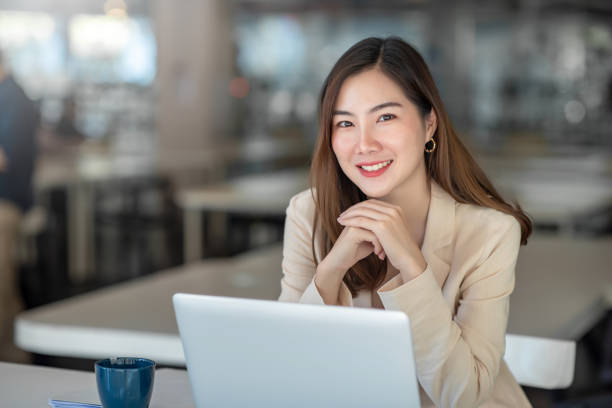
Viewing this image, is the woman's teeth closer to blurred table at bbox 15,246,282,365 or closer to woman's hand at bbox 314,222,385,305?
woman's hand at bbox 314,222,385,305

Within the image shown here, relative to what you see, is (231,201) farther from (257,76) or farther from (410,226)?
(257,76)

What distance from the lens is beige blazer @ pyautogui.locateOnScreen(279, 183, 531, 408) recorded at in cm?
141

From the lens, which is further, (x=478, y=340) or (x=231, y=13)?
(x=231, y=13)

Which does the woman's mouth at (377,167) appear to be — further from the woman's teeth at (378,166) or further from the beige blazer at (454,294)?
the beige blazer at (454,294)

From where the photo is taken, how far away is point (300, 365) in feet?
3.58

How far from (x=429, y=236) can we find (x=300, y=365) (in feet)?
2.08

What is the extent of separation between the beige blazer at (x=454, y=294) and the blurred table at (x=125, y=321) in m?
0.53

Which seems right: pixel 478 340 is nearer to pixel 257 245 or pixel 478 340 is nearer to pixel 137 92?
pixel 257 245

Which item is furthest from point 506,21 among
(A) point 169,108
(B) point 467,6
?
(A) point 169,108

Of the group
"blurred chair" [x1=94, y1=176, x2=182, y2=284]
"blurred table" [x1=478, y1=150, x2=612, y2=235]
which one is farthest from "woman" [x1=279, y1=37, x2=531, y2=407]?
"blurred chair" [x1=94, y1=176, x2=182, y2=284]

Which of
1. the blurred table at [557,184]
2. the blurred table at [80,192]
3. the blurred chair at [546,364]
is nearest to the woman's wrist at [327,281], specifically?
the blurred chair at [546,364]

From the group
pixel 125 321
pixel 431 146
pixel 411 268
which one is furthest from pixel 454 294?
pixel 125 321

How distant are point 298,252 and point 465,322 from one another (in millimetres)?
408

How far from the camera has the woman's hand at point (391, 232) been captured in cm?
145
